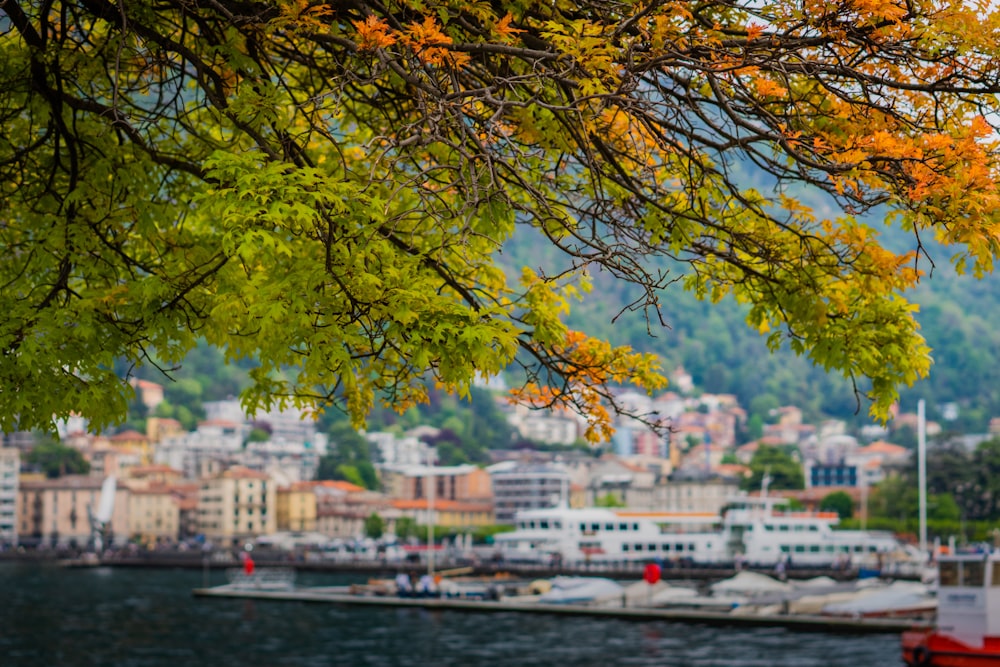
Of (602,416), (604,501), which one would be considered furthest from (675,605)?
(604,501)

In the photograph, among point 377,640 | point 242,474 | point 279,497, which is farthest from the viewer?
point 279,497

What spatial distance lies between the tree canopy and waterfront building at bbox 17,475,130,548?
492ft

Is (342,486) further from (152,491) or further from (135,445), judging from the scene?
(135,445)

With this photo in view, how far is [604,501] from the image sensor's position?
171875 millimetres

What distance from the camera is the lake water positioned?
35750 mm

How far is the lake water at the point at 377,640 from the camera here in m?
35.8

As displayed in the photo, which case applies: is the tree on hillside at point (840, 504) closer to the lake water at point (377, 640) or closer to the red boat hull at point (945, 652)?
the lake water at point (377, 640)

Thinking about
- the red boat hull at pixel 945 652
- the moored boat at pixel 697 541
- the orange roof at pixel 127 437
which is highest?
the orange roof at pixel 127 437

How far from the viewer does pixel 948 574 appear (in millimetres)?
27328

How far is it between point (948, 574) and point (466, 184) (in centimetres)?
2363

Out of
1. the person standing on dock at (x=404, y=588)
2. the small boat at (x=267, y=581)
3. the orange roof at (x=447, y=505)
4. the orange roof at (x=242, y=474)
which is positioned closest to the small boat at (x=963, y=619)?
the person standing on dock at (x=404, y=588)

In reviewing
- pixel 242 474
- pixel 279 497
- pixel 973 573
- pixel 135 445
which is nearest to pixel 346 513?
pixel 279 497

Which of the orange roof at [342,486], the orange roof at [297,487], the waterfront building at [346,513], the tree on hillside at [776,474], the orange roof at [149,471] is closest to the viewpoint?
the waterfront building at [346,513]

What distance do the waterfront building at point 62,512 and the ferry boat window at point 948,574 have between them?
440ft
